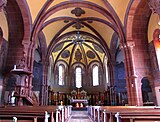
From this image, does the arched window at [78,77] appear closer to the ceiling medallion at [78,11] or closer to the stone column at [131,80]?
the ceiling medallion at [78,11]

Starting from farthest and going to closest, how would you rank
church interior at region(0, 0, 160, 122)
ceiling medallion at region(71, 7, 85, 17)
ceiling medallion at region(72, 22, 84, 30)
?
1. ceiling medallion at region(72, 22, 84, 30)
2. ceiling medallion at region(71, 7, 85, 17)
3. church interior at region(0, 0, 160, 122)

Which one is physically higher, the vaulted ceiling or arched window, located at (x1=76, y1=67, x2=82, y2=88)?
the vaulted ceiling

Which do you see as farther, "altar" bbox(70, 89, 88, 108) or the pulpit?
"altar" bbox(70, 89, 88, 108)

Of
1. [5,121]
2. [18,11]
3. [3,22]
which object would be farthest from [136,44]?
[5,121]

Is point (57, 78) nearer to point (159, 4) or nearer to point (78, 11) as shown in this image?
point (78, 11)

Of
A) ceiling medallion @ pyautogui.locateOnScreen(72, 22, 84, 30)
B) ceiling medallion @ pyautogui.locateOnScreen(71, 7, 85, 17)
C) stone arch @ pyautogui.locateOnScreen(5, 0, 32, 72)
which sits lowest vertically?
stone arch @ pyautogui.locateOnScreen(5, 0, 32, 72)

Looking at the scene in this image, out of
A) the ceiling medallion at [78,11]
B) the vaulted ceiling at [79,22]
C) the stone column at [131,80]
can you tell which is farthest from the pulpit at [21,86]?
the ceiling medallion at [78,11]

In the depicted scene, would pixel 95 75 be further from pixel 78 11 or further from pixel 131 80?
pixel 131 80

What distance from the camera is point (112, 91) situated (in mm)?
15969

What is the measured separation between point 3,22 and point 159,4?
Result: 9.79 meters

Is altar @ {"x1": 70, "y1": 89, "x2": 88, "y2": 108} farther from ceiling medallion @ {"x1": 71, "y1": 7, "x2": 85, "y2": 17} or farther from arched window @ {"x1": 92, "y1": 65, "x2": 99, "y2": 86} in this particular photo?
ceiling medallion @ {"x1": 71, "y1": 7, "x2": 85, "y2": 17}

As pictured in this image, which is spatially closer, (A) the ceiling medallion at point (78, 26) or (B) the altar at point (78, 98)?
(A) the ceiling medallion at point (78, 26)

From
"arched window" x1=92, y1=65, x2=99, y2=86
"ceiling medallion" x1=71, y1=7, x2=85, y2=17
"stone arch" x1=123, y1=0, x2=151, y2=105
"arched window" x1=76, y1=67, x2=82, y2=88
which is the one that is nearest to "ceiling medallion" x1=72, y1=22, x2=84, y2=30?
"ceiling medallion" x1=71, y1=7, x2=85, y2=17

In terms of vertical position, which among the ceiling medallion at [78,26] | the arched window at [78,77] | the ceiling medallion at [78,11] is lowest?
the arched window at [78,77]
